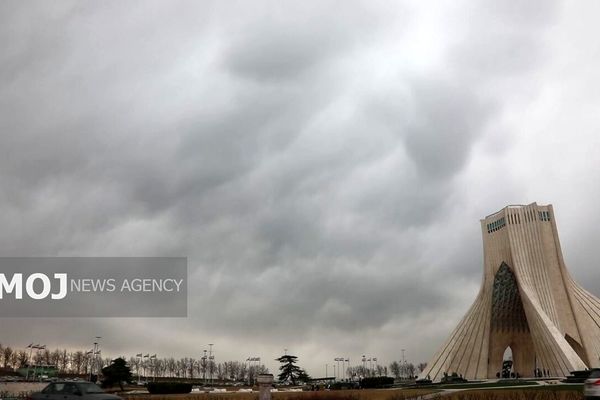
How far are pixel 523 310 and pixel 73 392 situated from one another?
219 feet

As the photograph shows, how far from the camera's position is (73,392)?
1555cm

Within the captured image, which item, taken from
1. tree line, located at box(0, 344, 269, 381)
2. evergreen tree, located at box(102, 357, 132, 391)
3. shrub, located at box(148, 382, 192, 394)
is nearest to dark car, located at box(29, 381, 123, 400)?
shrub, located at box(148, 382, 192, 394)

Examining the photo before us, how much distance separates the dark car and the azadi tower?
2112 inches

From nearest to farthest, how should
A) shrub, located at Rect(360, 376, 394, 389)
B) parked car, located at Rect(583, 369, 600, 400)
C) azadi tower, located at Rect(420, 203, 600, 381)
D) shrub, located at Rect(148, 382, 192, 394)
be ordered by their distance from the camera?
1. parked car, located at Rect(583, 369, 600, 400)
2. shrub, located at Rect(148, 382, 192, 394)
3. shrub, located at Rect(360, 376, 394, 389)
4. azadi tower, located at Rect(420, 203, 600, 381)

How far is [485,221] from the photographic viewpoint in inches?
2963

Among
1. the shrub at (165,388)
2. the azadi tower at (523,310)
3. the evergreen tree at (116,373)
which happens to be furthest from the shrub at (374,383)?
the evergreen tree at (116,373)

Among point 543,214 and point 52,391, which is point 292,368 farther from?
point 52,391

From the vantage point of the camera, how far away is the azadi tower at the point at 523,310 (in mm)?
61250

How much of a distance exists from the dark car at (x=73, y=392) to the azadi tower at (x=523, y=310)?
2112 inches

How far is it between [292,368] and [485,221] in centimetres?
3586

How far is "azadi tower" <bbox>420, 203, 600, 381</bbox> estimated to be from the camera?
2411 inches

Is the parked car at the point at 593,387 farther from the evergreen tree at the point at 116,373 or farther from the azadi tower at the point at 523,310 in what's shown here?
the evergreen tree at the point at 116,373

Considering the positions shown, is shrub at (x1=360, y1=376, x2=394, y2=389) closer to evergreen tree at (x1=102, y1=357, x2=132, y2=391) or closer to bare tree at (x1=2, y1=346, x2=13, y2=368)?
evergreen tree at (x1=102, y1=357, x2=132, y2=391)

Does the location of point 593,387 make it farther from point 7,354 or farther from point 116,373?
point 7,354
